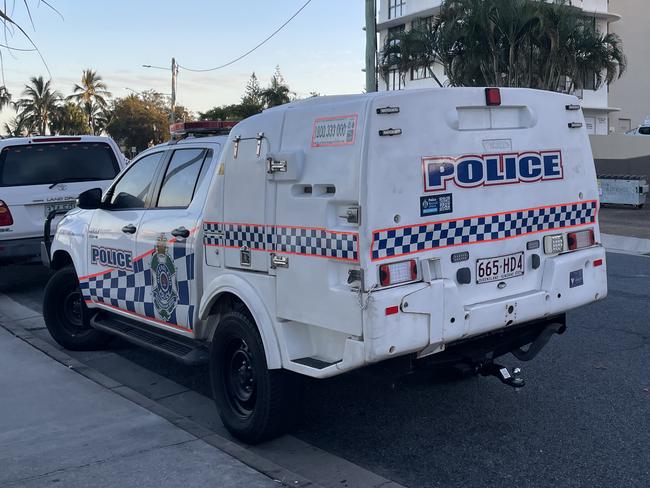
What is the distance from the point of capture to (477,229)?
4484mm

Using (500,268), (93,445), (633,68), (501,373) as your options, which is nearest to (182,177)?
(93,445)

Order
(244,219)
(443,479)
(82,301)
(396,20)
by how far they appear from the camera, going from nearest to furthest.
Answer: (443,479), (244,219), (82,301), (396,20)

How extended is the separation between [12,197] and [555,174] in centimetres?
728

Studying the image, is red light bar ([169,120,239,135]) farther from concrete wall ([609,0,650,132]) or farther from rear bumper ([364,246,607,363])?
concrete wall ([609,0,650,132])

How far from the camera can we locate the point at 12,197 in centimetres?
973

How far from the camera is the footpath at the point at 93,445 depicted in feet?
13.8

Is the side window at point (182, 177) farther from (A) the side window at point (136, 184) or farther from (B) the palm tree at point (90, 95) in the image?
(B) the palm tree at point (90, 95)

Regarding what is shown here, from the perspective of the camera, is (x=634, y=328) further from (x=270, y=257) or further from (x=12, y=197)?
(x=12, y=197)

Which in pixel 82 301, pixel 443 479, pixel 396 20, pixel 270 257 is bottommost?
pixel 443 479

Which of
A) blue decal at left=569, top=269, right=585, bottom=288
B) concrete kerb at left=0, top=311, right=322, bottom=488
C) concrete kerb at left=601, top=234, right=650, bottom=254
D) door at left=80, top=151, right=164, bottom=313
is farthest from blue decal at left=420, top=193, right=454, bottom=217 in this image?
concrete kerb at left=601, top=234, right=650, bottom=254

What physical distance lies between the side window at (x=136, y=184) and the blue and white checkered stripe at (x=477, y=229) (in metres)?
2.78

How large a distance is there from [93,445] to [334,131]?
7.96ft

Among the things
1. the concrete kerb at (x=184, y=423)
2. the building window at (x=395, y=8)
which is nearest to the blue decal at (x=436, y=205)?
the concrete kerb at (x=184, y=423)

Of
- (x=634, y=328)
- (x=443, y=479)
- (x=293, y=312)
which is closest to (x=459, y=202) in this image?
(x=293, y=312)
